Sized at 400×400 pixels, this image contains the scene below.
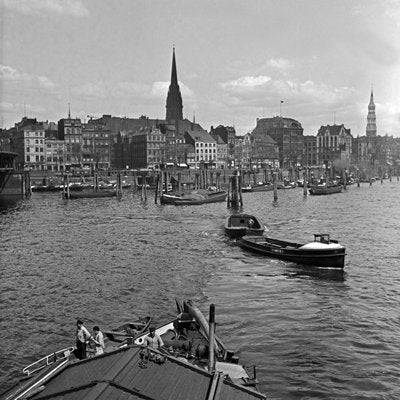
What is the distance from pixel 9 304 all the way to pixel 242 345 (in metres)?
16.5

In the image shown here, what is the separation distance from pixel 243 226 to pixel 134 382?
2001 inches

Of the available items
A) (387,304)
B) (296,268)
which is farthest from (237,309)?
(296,268)

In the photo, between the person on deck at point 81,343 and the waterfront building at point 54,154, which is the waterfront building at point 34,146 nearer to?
the waterfront building at point 54,154

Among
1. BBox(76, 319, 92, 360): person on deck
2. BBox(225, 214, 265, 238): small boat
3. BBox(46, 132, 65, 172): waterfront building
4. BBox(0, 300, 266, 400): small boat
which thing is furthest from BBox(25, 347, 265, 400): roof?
BBox(46, 132, 65, 172): waterfront building

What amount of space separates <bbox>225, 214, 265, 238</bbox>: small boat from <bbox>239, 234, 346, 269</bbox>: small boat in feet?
29.8

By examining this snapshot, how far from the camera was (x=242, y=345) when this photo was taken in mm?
25531

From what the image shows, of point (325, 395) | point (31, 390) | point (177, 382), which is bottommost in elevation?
point (325, 395)

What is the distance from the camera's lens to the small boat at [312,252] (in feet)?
137

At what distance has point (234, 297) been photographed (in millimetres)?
33812

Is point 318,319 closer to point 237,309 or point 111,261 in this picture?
point 237,309

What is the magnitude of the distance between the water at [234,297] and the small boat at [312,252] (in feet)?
2.96

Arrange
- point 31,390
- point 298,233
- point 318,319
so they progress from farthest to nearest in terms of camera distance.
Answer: point 298,233 → point 318,319 → point 31,390

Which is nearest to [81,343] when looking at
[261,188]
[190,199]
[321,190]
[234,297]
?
[234,297]

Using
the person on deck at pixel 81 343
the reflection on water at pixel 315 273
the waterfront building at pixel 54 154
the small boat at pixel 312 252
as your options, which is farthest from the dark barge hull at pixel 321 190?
the person on deck at pixel 81 343
